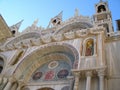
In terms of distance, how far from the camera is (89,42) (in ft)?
31.8

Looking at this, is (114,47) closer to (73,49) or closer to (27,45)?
(73,49)

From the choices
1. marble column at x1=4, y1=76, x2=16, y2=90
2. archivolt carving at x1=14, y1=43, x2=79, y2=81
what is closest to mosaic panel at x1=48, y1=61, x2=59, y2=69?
archivolt carving at x1=14, y1=43, x2=79, y2=81

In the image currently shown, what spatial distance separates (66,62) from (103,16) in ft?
31.6

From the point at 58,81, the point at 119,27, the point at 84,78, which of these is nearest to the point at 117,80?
the point at 84,78

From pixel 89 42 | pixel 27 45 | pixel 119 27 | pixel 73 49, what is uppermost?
pixel 119 27

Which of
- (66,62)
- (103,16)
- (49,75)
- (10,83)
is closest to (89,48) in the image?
(66,62)

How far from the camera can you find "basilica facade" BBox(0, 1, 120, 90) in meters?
7.28

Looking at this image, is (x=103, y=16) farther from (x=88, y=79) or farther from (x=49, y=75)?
(x=88, y=79)

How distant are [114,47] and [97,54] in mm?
1820

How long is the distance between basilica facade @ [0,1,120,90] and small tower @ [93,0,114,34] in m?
3.98

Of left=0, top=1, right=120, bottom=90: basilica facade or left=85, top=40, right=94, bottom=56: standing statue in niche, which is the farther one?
left=85, top=40, right=94, bottom=56: standing statue in niche

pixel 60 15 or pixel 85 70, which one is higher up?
pixel 60 15

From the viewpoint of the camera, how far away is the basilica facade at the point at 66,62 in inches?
287

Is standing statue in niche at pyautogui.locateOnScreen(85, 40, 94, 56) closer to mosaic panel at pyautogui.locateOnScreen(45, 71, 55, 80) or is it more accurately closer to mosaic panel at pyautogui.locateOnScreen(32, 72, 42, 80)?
mosaic panel at pyautogui.locateOnScreen(45, 71, 55, 80)
